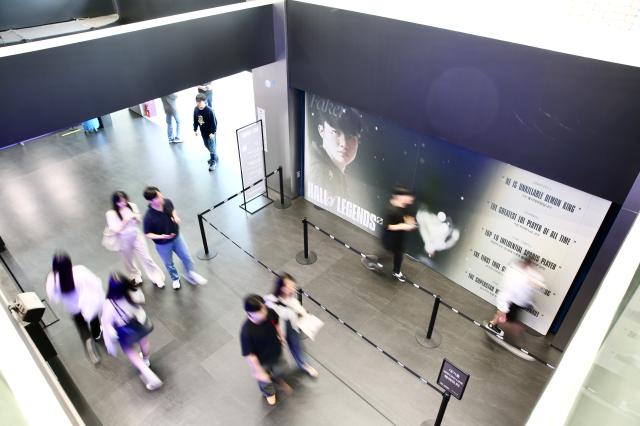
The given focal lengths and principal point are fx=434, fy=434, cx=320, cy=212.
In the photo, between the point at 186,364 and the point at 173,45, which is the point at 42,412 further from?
the point at 173,45

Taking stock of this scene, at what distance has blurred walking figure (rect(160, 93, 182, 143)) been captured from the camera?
9445 mm

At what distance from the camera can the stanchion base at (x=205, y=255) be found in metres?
6.95

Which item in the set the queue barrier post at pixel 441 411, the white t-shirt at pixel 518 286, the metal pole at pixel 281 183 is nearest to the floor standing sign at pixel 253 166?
the metal pole at pixel 281 183

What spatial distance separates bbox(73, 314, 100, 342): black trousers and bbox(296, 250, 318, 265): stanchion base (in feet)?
9.66

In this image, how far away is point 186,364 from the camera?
17.7 ft

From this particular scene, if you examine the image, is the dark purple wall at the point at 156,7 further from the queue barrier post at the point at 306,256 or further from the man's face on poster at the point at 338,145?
the queue barrier post at the point at 306,256

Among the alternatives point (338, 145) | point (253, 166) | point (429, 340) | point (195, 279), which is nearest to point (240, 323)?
point (195, 279)

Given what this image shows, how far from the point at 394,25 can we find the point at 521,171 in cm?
232

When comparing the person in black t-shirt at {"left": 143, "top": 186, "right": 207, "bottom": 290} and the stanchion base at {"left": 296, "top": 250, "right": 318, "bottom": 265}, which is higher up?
the person in black t-shirt at {"left": 143, "top": 186, "right": 207, "bottom": 290}

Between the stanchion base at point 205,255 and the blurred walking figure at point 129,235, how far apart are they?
0.72 metres

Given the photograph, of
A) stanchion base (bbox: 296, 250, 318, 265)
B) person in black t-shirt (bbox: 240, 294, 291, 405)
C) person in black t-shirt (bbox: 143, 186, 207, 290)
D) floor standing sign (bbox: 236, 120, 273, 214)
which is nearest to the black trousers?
person in black t-shirt (bbox: 143, 186, 207, 290)

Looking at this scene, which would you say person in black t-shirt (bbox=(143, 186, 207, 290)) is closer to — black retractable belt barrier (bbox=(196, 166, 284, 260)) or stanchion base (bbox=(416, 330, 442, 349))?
black retractable belt barrier (bbox=(196, 166, 284, 260))

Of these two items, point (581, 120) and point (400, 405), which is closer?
point (581, 120)

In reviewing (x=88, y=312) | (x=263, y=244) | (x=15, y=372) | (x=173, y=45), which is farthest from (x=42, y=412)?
(x=263, y=244)
